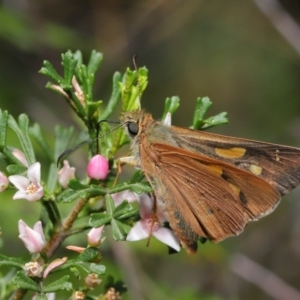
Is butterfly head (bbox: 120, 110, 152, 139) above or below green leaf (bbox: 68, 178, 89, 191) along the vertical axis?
above

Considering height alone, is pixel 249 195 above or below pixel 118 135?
below

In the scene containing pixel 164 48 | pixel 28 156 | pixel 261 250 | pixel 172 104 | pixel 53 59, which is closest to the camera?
pixel 28 156

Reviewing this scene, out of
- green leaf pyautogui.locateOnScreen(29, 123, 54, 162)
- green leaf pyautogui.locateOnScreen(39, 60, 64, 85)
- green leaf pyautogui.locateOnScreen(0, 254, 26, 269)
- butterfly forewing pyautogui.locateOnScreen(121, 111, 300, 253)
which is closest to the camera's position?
green leaf pyautogui.locateOnScreen(0, 254, 26, 269)

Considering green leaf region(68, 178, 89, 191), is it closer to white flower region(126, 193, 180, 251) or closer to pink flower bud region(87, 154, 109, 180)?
pink flower bud region(87, 154, 109, 180)

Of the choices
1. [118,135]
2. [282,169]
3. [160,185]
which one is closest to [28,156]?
[118,135]

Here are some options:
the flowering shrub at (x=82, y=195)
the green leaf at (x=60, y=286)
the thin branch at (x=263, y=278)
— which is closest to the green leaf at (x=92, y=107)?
the flowering shrub at (x=82, y=195)

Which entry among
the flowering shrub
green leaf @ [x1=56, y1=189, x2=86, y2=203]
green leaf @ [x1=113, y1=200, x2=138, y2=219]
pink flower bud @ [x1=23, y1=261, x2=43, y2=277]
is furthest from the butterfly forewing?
pink flower bud @ [x1=23, y1=261, x2=43, y2=277]

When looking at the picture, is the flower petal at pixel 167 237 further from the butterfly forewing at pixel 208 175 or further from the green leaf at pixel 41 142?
the green leaf at pixel 41 142

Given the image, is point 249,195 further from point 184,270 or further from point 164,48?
point 164,48
